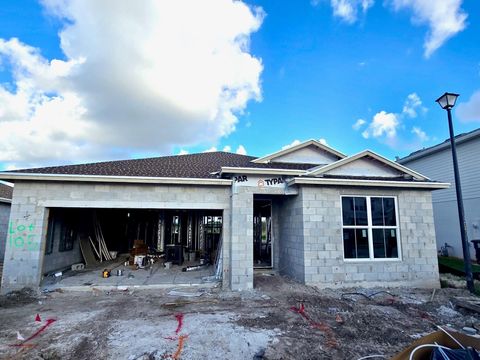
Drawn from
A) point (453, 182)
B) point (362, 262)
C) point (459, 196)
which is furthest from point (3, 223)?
point (453, 182)

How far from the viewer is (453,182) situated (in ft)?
46.0

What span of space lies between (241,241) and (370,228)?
14.0 ft

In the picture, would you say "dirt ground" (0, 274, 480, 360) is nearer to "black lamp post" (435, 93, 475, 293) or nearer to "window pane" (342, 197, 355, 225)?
"black lamp post" (435, 93, 475, 293)

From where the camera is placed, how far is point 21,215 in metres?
7.46

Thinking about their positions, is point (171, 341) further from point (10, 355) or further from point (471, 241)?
point (471, 241)

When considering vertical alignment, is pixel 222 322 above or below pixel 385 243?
below

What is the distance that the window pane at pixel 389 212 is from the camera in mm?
8766

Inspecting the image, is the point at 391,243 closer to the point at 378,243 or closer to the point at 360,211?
the point at 378,243

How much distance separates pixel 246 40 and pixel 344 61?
4.66m

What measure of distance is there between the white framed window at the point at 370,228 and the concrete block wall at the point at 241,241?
10.1 feet

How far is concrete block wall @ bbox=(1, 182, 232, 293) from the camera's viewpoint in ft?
23.9

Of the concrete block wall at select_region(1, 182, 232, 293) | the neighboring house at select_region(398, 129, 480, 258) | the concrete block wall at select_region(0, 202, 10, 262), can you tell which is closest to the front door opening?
the concrete block wall at select_region(1, 182, 232, 293)

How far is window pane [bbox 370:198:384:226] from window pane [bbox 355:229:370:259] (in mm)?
492

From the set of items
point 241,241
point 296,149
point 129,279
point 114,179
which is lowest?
point 129,279
